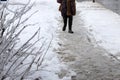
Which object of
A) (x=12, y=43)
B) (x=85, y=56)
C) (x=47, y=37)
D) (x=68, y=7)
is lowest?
(x=47, y=37)

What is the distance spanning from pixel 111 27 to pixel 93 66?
5297mm

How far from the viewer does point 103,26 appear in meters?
13.7

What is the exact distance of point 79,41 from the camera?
36.4 ft

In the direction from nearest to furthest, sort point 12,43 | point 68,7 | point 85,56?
point 12,43
point 85,56
point 68,7

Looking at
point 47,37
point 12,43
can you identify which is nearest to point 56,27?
point 47,37

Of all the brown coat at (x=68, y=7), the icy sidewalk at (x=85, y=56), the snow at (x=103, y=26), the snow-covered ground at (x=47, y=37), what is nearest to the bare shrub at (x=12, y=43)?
the snow-covered ground at (x=47, y=37)

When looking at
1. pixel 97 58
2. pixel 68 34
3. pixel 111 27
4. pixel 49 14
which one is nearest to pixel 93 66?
pixel 97 58

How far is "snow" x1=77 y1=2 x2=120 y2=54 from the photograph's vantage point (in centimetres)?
1056

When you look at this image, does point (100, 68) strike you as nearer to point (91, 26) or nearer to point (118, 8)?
point (91, 26)

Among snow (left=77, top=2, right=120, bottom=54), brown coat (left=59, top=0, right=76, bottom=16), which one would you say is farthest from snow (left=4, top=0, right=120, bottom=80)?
brown coat (left=59, top=0, right=76, bottom=16)

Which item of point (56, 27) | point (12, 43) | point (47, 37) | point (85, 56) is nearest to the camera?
point (12, 43)

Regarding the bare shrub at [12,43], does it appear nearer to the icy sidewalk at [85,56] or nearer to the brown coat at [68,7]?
the icy sidewalk at [85,56]

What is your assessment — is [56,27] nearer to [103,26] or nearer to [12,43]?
[103,26]

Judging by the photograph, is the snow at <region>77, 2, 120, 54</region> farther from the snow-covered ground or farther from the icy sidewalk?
the snow-covered ground
